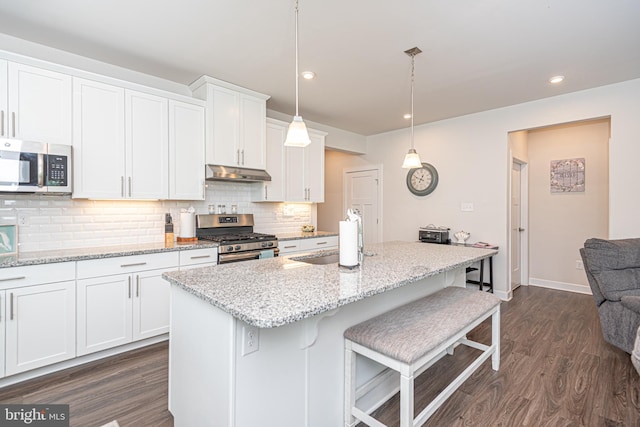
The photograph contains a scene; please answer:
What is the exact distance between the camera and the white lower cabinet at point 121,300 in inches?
95.5

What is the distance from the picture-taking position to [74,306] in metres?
2.37

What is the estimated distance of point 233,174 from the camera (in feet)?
11.4

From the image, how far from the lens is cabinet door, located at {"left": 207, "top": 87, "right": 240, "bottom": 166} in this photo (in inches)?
132

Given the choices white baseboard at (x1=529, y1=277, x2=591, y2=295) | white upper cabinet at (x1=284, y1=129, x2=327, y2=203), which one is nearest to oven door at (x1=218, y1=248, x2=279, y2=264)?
white upper cabinet at (x1=284, y1=129, x2=327, y2=203)

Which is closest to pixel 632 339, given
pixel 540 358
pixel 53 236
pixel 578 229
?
pixel 540 358

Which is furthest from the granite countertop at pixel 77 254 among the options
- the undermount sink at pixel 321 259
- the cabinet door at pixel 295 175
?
the cabinet door at pixel 295 175

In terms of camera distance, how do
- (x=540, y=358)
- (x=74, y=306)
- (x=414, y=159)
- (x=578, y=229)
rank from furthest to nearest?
1. (x=578, y=229)
2. (x=414, y=159)
3. (x=540, y=358)
4. (x=74, y=306)

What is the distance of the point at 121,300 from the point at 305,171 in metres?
2.70

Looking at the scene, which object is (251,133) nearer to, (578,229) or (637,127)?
(637,127)

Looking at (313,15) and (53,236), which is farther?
(53,236)

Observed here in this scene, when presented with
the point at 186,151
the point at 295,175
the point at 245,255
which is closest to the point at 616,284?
the point at 245,255

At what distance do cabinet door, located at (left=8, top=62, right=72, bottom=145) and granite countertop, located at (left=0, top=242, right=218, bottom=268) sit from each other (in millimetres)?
890

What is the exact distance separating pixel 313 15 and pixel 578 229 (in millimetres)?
4748

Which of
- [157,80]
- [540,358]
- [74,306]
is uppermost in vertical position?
[157,80]
